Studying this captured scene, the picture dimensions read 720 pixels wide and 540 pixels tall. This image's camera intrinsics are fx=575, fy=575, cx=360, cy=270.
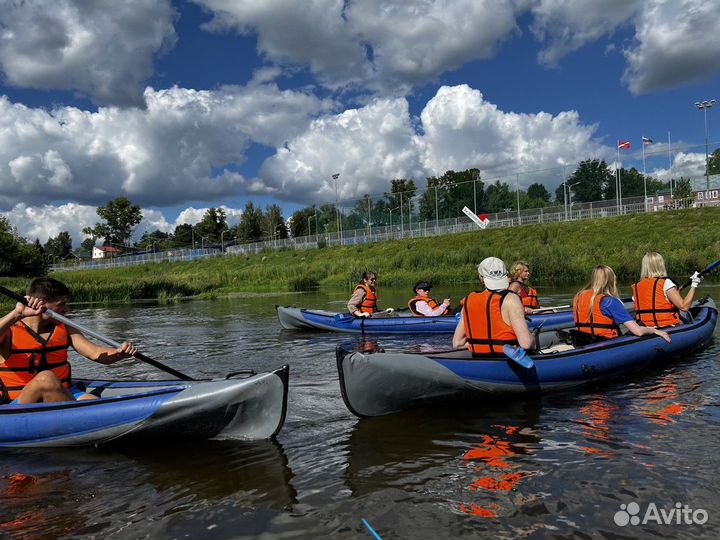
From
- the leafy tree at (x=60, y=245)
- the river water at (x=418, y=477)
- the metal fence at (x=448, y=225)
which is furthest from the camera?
the leafy tree at (x=60, y=245)

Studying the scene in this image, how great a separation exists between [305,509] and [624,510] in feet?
6.84

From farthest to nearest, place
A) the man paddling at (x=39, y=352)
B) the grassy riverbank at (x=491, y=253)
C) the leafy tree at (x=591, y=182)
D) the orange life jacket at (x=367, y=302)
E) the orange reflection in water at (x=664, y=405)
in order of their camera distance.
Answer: the leafy tree at (x=591, y=182) → the grassy riverbank at (x=491, y=253) → the orange life jacket at (x=367, y=302) → the orange reflection in water at (x=664, y=405) → the man paddling at (x=39, y=352)

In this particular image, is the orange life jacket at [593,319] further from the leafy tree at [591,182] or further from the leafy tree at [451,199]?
the leafy tree at [451,199]

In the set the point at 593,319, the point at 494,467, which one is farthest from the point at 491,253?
the point at 494,467

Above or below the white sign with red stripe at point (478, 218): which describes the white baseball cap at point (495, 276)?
below

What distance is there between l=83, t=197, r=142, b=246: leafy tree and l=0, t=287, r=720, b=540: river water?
91.8 metres

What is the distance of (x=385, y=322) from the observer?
12477mm

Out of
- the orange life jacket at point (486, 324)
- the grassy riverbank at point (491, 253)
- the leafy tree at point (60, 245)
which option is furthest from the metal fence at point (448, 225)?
the leafy tree at point (60, 245)

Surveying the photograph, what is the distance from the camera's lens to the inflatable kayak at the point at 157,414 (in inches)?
196

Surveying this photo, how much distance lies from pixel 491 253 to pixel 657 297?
2707 cm

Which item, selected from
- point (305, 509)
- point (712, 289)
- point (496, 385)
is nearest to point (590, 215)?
point (712, 289)

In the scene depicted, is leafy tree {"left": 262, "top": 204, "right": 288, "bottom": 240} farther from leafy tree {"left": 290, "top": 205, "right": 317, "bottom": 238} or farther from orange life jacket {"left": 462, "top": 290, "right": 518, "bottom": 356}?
orange life jacket {"left": 462, "top": 290, "right": 518, "bottom": 356}

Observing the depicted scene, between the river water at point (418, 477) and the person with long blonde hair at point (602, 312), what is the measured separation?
859 mm

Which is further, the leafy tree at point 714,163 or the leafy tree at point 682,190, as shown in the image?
the leafy tree at point 714,163
